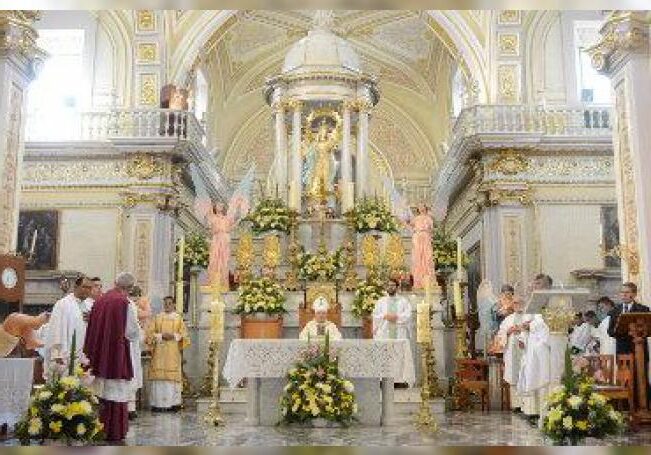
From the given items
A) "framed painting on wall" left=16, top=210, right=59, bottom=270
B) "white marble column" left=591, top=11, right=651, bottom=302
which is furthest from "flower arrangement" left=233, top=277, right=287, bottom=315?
"framed painting on wall" left=16, top=210, right=59, bottom=270

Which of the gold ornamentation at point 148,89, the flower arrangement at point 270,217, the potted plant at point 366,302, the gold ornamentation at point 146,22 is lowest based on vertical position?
the potted plant at point 366,302

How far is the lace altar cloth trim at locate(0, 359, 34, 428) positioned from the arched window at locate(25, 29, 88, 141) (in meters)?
11.2

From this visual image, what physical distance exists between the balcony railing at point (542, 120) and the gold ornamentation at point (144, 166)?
6.75 meters

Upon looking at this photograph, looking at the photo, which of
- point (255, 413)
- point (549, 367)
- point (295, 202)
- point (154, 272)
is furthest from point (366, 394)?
point (154, 272)

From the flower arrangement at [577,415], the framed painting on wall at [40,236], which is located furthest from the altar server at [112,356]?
the framed painting on wall at [40,236]

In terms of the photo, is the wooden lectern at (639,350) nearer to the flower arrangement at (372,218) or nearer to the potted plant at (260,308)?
the potted plant at (260,308)

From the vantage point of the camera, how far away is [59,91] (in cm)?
1870

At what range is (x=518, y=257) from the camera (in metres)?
17.3

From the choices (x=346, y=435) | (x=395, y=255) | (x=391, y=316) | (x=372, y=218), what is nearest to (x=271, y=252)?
(x=372, y=218)

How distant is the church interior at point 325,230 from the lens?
8336 mm

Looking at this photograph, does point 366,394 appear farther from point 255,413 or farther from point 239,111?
point 239,111

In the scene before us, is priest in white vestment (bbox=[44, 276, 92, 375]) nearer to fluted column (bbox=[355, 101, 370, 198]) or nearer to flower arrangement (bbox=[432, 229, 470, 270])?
flower arrangement (bbox=[432, 229, 470, 270])

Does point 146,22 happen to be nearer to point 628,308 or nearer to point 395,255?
point 395,255

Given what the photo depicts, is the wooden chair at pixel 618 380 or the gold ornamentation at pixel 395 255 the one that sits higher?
the gold ornamentation at pixel 395 255
